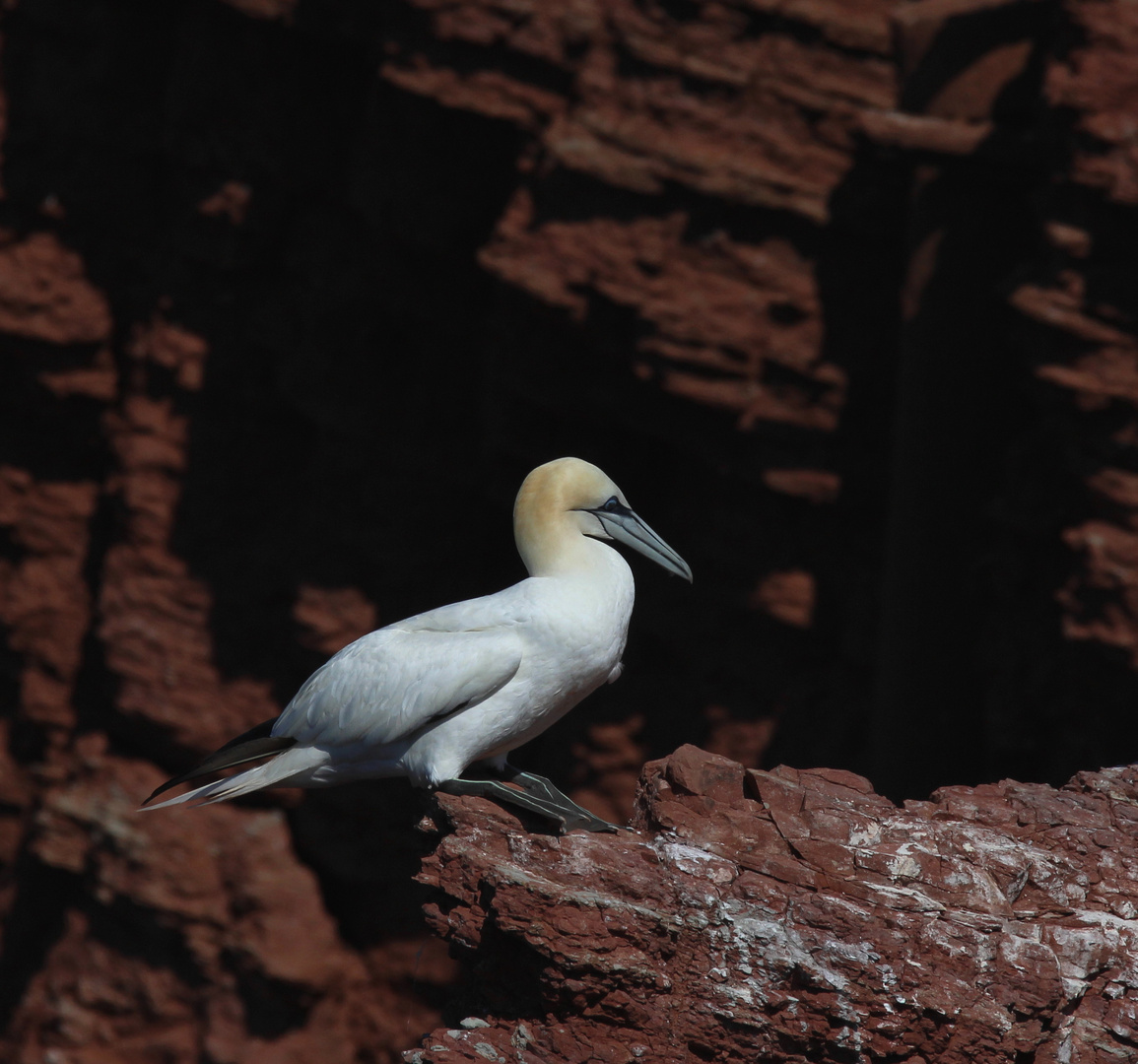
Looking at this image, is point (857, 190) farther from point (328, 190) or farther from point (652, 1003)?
point (652, 1003)

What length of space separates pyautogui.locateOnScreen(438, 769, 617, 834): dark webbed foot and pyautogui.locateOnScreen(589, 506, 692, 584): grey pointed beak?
3.10ft

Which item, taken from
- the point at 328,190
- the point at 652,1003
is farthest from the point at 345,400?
the point at 652,1003

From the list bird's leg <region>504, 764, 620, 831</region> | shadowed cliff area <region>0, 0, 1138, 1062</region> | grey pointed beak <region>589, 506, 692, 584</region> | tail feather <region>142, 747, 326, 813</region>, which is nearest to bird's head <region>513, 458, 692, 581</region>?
grey pointed beak <region>589, 506, 692, 584</region>

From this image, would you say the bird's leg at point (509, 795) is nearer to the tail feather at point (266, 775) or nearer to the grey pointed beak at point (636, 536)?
the tail feather at point (266, 775)

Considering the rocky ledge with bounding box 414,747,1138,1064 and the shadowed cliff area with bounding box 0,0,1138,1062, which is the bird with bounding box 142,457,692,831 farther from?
the shadowed cliff area with bounding box 0,0,1138,1062

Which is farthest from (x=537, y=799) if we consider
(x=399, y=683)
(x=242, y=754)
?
(x=242, y=754)

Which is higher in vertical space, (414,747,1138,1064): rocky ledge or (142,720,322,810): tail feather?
(414,747,1138,1064): rocky ledge

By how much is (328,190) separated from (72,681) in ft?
18.9

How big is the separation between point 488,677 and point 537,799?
44 centimetres

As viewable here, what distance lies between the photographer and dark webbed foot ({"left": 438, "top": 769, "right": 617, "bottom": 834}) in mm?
4012

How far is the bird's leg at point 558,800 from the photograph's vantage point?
13.2ft

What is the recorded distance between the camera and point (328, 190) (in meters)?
11.4

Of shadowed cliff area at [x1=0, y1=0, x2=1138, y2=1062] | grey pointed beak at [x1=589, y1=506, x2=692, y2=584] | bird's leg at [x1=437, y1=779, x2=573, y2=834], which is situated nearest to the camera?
bird's leg at [x1=437, y1=779, x2=573, y2=834]

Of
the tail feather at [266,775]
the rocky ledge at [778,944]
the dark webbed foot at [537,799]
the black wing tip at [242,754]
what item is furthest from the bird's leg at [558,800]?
the black wing tip at [242,754]
